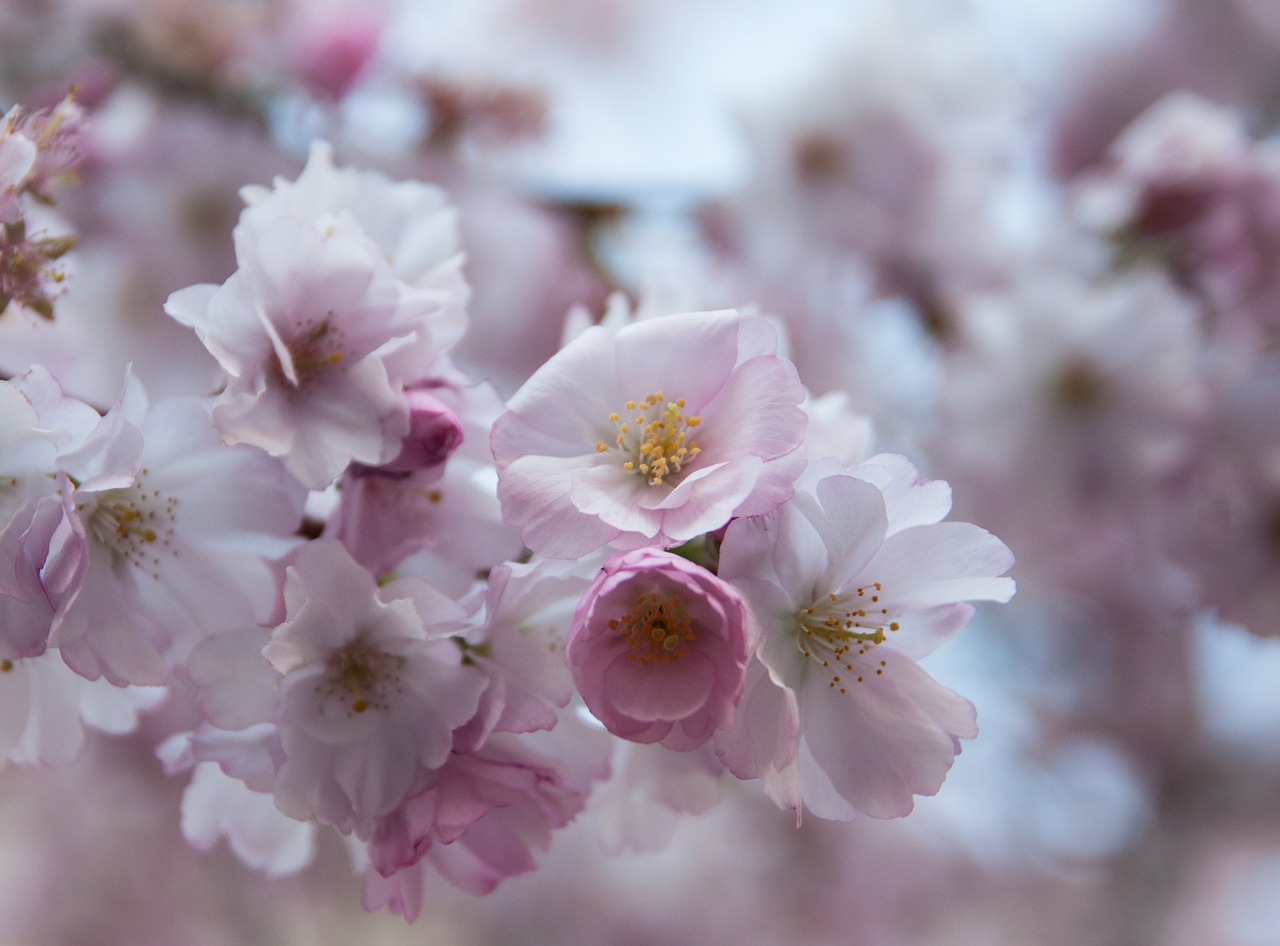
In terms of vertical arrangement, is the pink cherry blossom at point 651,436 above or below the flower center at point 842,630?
above

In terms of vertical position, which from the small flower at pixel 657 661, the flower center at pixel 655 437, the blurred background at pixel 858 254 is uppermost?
the flower center at pixel 655 437

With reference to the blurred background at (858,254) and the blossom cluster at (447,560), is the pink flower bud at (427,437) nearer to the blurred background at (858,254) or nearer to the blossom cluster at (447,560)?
the blossom cluster at (447,560)

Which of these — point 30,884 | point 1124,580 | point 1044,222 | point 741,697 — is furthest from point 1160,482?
point 30,884

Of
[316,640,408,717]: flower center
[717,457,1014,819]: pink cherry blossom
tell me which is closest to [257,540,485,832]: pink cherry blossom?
[316,640,408,717]: flower center

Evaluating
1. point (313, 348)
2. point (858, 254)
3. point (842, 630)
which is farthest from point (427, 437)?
point (858, 254)

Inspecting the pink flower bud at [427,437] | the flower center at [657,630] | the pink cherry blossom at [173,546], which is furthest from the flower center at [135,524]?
the flower center at [657,630]

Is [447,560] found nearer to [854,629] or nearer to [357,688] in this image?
[357,688]
